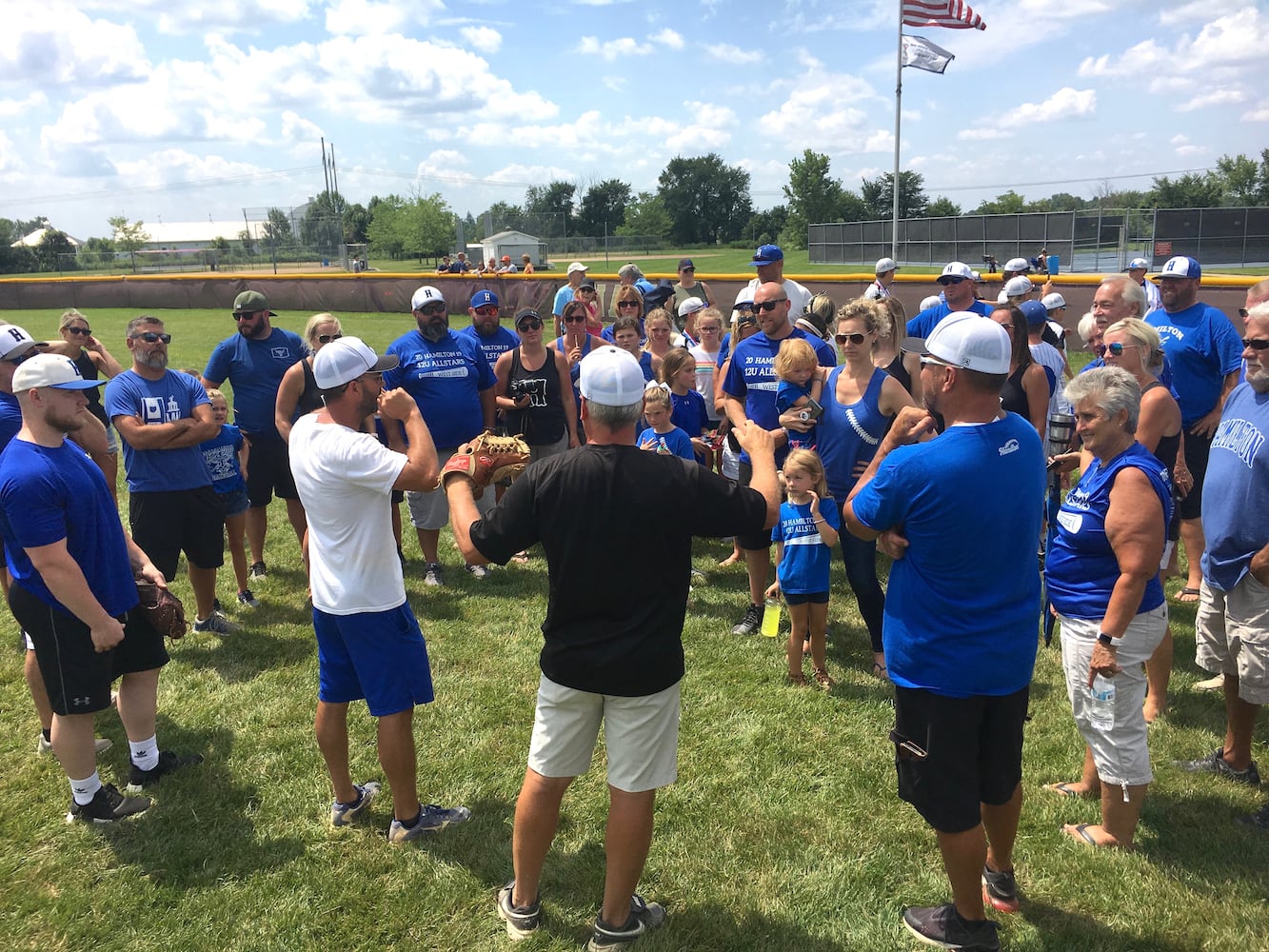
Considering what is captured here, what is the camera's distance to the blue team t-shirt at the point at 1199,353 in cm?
576

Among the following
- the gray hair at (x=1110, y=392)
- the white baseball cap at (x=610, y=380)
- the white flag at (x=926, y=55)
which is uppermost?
the white flag at (x=926, y=55)

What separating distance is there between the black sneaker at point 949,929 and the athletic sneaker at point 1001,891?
19 cm

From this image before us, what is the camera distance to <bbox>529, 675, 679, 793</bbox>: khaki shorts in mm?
2967

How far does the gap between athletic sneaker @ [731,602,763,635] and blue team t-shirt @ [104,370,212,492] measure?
3924 millimetres

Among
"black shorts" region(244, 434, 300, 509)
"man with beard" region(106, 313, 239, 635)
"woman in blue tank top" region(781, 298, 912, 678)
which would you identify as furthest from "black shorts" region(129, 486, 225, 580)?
"woman in blue tank top" region(781, 298, 912, 678)

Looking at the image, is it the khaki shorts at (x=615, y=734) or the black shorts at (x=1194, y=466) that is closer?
the khaki shorts at (x=615, y=734)

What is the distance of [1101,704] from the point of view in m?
3.41

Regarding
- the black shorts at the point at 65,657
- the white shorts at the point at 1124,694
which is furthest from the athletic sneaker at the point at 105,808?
the white shorts at the point at 1124,694

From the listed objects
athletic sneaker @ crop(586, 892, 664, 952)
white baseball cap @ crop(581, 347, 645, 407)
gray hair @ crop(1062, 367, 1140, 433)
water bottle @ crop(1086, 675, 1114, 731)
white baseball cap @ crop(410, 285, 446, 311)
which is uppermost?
white baseball cap @ crop(410, 285, 446, 311)

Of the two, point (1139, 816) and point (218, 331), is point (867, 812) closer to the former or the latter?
point (1139, 816)

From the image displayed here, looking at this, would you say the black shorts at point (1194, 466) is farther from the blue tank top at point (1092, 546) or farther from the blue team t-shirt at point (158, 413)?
the blue team t-shirt at point (158, 413)

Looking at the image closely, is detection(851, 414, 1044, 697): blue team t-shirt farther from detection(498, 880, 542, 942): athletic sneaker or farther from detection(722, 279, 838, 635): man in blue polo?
detection(722, 279, 838, 635): man in blue polo

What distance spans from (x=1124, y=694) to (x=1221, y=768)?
1.29 metres

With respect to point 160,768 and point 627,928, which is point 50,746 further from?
point 627,928
